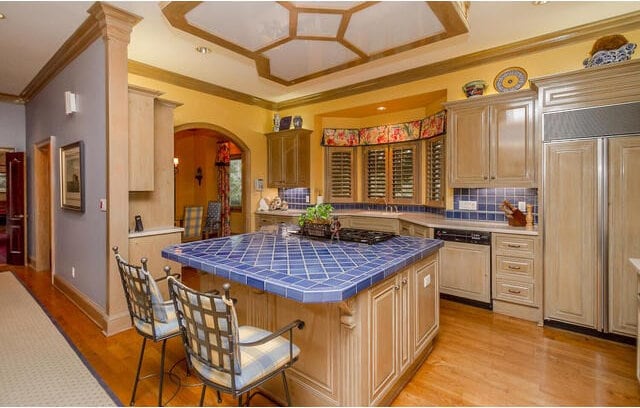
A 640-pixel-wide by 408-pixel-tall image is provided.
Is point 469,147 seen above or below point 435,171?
above

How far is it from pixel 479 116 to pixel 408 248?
241 centimetres

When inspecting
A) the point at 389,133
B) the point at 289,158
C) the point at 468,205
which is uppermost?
the point at 389,133

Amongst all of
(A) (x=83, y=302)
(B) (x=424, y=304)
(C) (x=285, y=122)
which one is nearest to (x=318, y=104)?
(C) (x=285, y=122)

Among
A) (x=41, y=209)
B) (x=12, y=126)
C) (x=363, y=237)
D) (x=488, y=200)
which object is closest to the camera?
(x=363, y=237)

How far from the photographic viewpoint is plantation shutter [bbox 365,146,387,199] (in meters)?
5.61

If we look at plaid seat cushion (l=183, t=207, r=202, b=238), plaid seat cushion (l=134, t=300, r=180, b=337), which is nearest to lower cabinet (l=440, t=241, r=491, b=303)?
plaid seat cushion (l=134, t=300, r=180, b=337)

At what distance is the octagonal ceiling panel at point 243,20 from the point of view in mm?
2533

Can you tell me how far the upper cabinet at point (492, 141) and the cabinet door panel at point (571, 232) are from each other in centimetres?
43

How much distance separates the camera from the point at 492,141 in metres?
3.79

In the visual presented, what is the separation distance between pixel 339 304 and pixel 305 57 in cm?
271

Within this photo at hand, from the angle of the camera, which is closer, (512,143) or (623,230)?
(623,230)

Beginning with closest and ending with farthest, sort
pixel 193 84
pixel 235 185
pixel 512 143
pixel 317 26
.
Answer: pixel 317 26
pixel 512 143
pixel 193 84
pixel 235 185

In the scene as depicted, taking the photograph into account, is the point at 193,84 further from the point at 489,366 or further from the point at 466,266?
the point at 489,366

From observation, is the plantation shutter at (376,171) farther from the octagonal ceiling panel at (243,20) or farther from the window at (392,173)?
the octagonal ceiling panel at (243,20)
